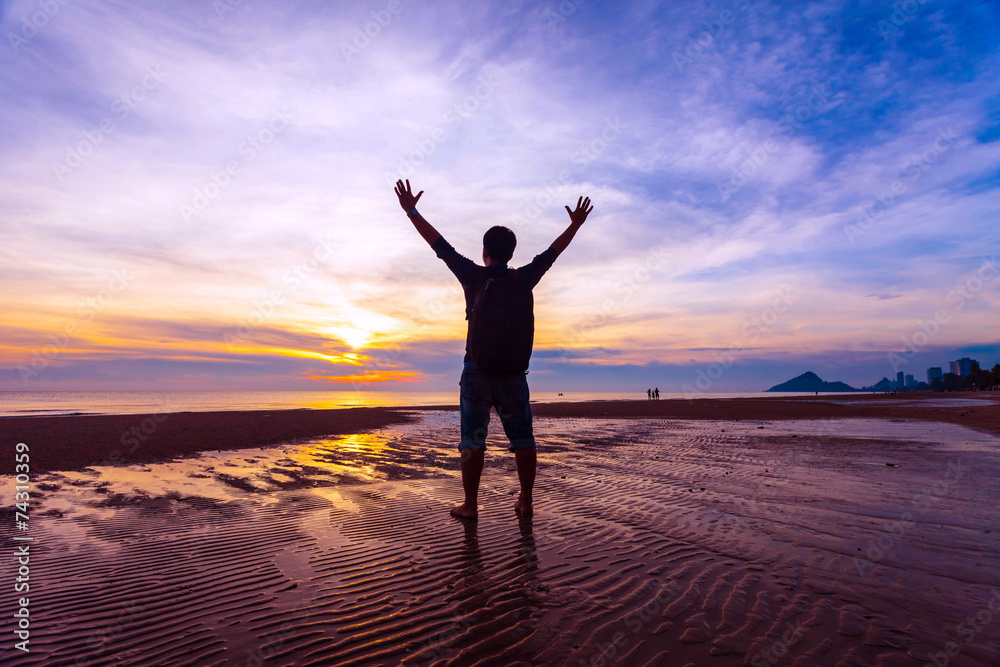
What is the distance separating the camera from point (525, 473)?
16.4 ft

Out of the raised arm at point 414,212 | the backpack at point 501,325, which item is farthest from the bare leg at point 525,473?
the raised arm at point 414,212

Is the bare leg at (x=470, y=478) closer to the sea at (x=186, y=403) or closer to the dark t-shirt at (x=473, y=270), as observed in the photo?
the dark t-shirt at (x=473, y=270)

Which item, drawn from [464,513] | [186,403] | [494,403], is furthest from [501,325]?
[186,403]

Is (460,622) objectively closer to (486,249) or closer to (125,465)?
(486,249)

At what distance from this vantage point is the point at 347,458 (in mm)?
10633

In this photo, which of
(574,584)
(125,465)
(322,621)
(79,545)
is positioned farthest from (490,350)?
(125,465)

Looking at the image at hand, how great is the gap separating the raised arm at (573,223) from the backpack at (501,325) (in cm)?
68

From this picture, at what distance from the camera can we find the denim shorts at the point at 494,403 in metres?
4.89

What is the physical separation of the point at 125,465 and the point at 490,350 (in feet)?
28.8

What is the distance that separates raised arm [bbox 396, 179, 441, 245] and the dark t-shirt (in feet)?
0.28

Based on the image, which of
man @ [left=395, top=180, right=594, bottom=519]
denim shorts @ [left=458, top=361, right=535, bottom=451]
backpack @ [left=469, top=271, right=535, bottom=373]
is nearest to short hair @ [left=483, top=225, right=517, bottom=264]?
man @ [left=395, top=180, right=594, bottom=519]

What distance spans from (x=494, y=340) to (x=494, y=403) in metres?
0.70

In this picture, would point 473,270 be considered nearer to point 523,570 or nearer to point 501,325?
point 501,325

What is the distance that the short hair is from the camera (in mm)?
4988
